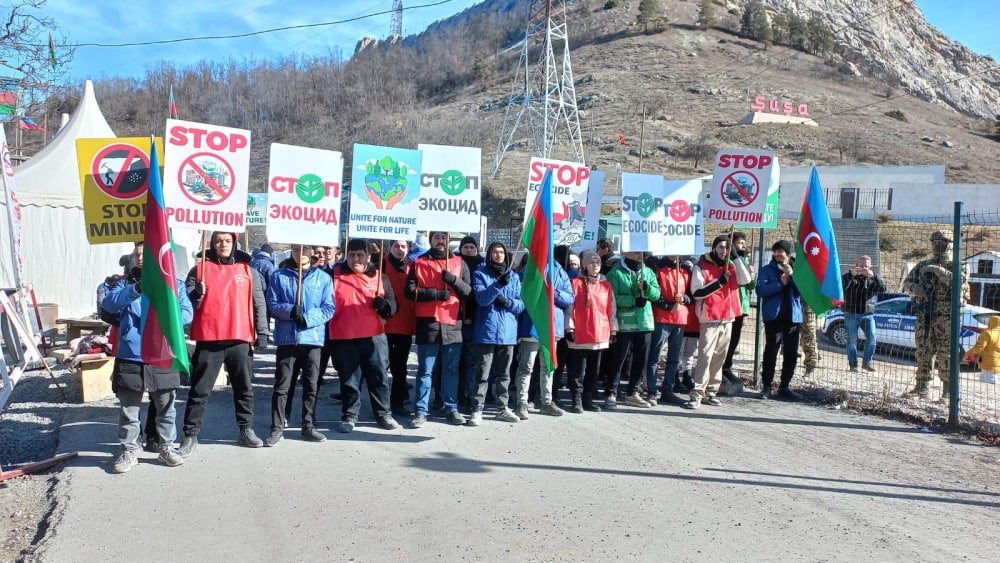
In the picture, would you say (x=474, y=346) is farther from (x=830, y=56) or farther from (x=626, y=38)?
(x=830, y=56)

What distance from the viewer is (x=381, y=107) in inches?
3610

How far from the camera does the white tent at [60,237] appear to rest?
14977mm

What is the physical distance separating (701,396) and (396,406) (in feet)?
11.6

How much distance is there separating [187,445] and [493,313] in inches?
119

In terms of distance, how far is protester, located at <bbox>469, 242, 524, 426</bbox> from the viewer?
7.09m

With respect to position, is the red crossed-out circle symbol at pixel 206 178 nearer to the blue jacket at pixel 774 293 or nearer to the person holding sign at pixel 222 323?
the person holding sign at pixel 222 323

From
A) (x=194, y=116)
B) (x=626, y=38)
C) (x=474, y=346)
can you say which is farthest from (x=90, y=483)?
(x=626, y=38)

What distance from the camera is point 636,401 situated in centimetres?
823

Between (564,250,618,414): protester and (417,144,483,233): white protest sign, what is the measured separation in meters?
1.37

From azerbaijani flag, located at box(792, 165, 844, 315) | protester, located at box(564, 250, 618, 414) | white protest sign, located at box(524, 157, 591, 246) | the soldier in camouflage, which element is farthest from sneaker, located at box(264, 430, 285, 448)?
the soldier in camouflage

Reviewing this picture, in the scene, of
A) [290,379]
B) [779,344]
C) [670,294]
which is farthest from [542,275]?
[779,344]

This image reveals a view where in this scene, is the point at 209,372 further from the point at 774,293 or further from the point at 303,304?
the point at 774,293

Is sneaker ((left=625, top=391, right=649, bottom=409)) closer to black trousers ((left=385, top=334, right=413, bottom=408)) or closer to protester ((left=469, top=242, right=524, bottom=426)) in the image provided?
protester ((left=469, top=242, right=524, bottom=426))

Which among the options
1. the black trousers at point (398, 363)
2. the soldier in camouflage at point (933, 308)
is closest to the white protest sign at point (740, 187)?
the soldier in camouflage at point (933, 308)
